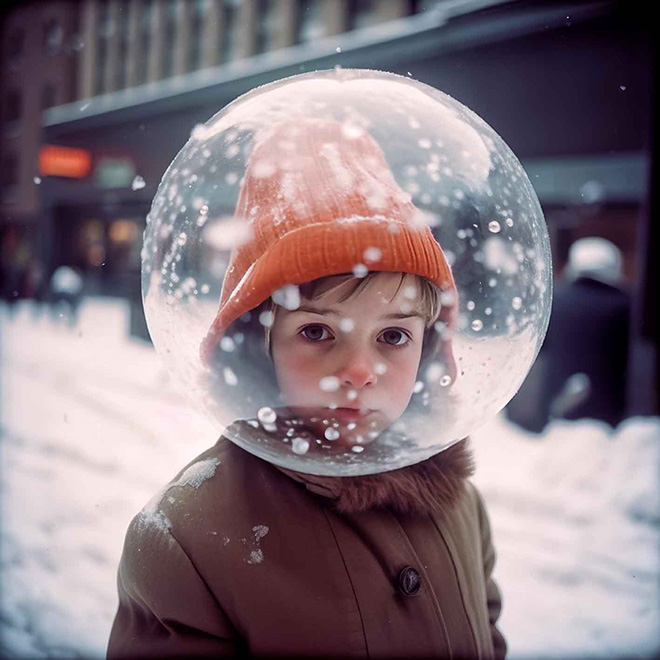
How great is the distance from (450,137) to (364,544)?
574 millimetres

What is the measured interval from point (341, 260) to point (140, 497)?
3.07ft

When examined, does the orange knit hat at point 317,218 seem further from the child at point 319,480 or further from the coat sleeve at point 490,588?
the coat sleeve at point 490,588

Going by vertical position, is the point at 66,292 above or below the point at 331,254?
below

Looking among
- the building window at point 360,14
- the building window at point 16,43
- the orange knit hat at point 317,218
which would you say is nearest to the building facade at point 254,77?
the building window at point 16,43

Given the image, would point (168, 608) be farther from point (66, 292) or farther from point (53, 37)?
point (53, 37)

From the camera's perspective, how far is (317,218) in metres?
0.73

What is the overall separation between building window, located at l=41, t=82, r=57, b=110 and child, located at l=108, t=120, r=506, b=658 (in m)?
0.99

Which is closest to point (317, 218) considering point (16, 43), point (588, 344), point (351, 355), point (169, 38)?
point (351, 355)

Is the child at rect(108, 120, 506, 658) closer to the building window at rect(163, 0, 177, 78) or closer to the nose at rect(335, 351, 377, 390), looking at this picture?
the nose at rect(335, 351, 377, 390)

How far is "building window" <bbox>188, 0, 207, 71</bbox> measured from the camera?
56.4 inches

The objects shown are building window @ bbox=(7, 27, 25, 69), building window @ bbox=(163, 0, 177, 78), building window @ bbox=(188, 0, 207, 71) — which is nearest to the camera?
building window @ bbox=(188, 0, 207, 71)

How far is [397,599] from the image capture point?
0.89m

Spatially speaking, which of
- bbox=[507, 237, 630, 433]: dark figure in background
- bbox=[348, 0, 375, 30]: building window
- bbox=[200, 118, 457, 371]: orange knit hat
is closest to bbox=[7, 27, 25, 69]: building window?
bbox=[200, 118, 457, 371]: orange knit hat

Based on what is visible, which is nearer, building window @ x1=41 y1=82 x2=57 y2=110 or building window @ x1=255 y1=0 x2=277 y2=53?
building window @ x1=41 y1=82 x2=57 y2=110
